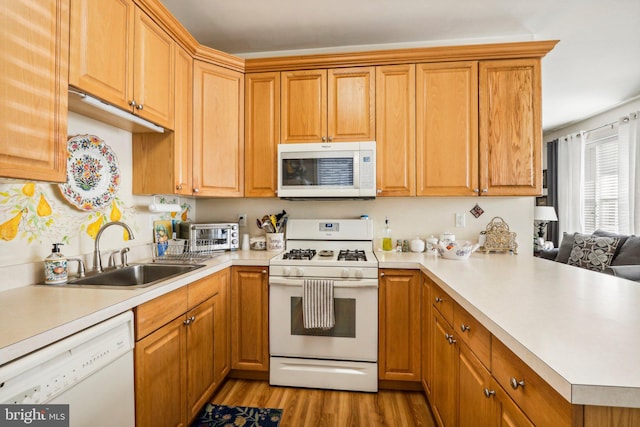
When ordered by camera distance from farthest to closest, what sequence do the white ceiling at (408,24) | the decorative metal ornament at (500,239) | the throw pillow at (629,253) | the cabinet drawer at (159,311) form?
1. the throw pillow at (629,253)
2. the decorative metal ornament at (500,239)
3. the white ceiling at (408,24)
4. the cabinet drawer at (159,311)

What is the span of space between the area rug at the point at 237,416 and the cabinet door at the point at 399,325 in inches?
29.4

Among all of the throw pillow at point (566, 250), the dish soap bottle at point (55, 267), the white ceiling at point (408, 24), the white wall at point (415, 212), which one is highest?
the white ceiling at point (408, 24)

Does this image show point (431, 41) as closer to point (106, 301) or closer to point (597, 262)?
point (106, 301)

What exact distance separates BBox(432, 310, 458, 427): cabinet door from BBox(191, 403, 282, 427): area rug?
0.91 metres

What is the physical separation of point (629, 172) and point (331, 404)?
195 inches

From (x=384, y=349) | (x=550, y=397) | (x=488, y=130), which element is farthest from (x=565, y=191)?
(x=550, y=397)

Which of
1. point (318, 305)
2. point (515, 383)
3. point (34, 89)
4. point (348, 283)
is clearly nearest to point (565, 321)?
point (515, 383)

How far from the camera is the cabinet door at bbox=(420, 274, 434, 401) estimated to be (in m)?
1.84

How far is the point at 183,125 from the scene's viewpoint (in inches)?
83.1

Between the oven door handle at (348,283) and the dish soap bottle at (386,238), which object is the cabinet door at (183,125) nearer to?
the oven door handle at (348,283)

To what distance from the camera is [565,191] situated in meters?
5.48

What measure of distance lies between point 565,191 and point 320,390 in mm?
5760

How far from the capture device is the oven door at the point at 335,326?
6.68 feet

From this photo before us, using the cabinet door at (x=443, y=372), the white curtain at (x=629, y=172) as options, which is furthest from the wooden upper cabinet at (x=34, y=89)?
the white curtain at (x=629, y=172)
